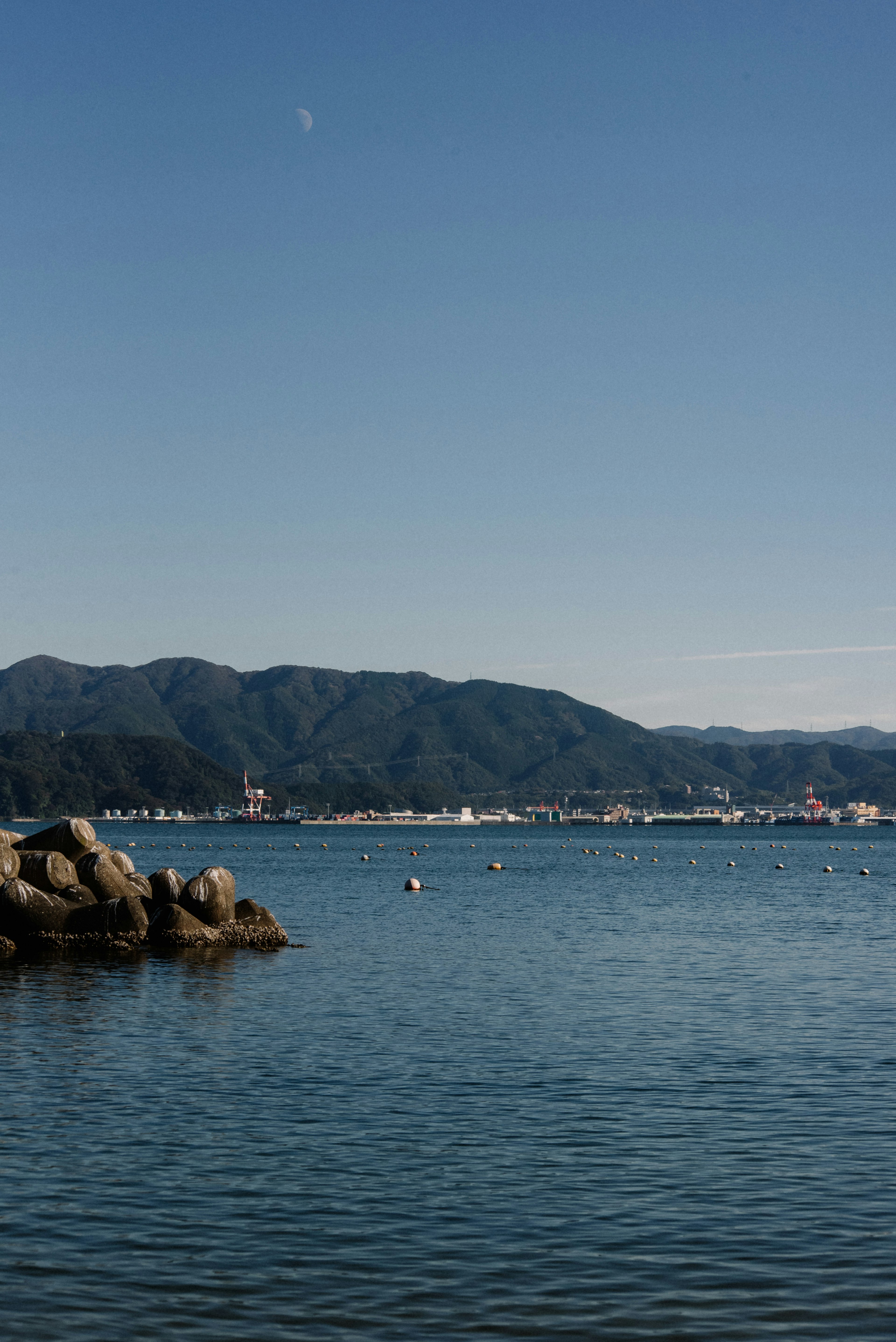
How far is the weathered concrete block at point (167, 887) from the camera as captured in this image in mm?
52125

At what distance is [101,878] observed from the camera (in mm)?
52312

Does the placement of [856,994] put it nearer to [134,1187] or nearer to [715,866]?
[134,1187]

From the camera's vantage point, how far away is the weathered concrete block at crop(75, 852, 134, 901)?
171ft

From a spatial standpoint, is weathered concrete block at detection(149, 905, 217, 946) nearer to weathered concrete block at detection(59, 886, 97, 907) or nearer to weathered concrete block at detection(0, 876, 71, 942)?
weathered concrete block at detection(59, 886, 97, 907)

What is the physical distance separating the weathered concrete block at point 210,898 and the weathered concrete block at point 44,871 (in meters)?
4.67

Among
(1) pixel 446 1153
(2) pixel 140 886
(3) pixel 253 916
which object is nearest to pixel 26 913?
(2) pixel 140 886

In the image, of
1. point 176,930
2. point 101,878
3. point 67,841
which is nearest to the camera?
point 176,930

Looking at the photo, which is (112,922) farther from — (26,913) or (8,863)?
(8,863)

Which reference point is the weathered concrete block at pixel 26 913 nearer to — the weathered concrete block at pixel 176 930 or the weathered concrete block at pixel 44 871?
the weathered concrete block at pixel 44 871

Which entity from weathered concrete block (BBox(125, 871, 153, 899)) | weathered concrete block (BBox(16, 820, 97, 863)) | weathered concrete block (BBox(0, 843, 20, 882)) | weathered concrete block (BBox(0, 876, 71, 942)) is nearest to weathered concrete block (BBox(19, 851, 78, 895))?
weathered concrete block (BBox(0, 843, 20, 882))

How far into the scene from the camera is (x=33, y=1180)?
1761 centimetres

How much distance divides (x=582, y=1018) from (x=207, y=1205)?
1731cm

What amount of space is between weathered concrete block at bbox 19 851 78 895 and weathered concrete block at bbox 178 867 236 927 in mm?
4665

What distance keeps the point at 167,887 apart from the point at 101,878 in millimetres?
2725
